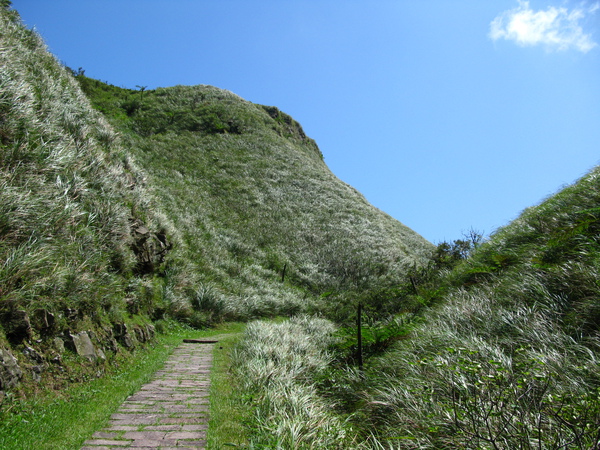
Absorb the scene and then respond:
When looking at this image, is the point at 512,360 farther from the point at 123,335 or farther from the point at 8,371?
the point at 123,335

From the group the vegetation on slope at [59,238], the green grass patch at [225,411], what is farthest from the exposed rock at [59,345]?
the green grass patch at [225,411]

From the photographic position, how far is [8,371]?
12.0ft

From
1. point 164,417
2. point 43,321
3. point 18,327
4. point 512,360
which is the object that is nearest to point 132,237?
point 43,321

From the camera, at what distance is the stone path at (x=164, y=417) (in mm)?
3551

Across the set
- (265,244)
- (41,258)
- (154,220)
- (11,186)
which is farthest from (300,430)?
(265,244)

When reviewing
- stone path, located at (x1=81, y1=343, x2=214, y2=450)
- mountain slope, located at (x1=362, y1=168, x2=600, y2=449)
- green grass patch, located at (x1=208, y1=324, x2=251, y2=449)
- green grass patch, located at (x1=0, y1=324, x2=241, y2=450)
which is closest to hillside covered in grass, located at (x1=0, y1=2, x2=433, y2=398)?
green grass patch, located at (x1=0, y1=324, x2=241, y2=450)

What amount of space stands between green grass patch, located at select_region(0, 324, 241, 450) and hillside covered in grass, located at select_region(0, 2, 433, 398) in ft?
0.99

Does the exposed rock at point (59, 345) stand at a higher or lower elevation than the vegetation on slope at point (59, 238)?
lower

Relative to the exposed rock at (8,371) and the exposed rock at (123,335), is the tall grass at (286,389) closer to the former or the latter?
the exposed rock at (123,335)

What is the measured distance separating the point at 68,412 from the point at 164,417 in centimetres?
110

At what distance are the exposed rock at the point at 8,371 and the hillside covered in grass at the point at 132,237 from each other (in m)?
0.02

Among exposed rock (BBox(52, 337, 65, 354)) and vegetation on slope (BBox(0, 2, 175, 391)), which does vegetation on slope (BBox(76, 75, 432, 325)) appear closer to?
vegetation on slope (BBox(0, 2, 175, 391))

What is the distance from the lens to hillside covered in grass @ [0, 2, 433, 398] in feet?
15.5

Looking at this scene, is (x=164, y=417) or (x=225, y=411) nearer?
(x=164, y=417)
